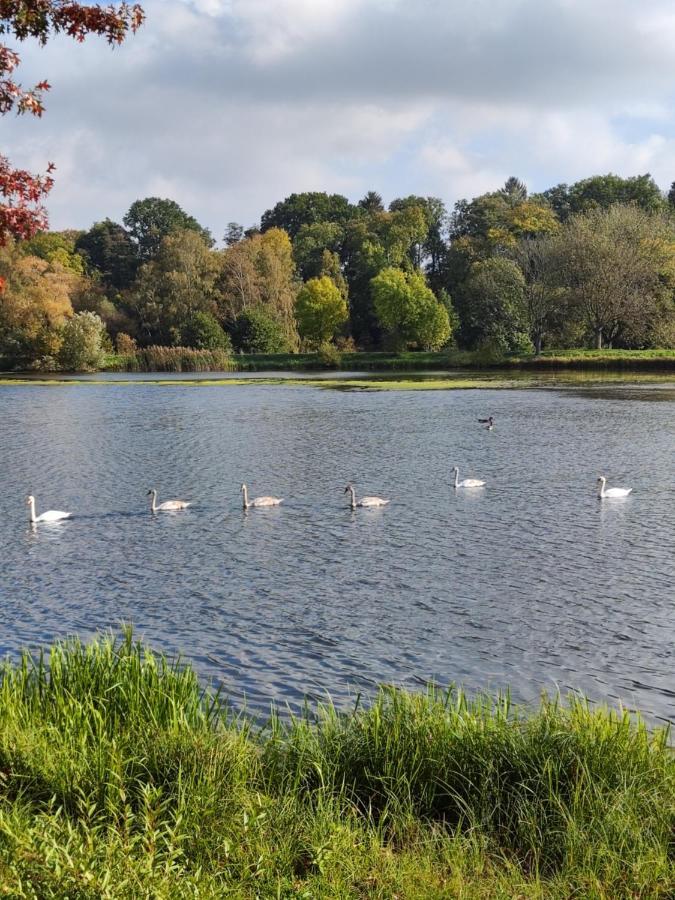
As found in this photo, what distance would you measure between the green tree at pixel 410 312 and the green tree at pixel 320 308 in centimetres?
894

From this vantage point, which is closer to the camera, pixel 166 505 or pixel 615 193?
pixel 166 505

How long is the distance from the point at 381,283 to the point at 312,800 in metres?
95.7

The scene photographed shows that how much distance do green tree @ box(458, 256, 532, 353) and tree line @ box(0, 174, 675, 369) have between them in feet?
0.53

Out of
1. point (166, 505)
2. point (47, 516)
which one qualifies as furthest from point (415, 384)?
point (47, 516)

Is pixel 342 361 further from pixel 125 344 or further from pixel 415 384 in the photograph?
pixel 415 384

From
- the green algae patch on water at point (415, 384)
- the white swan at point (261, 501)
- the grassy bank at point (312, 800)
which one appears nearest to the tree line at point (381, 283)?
the green algae patch on water at point (415, 384)

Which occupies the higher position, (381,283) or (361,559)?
(381,283)

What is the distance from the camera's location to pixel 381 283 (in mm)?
99875

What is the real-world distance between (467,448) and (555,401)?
67.1 ft

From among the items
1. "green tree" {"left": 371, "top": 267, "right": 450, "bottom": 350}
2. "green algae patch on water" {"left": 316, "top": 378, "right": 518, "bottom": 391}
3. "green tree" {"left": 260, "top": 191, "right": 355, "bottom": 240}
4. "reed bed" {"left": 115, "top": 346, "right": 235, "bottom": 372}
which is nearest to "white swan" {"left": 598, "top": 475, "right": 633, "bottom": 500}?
"green algae patch on water" {"left": 316, "top": 378, "right": 518, "bottom": 391}

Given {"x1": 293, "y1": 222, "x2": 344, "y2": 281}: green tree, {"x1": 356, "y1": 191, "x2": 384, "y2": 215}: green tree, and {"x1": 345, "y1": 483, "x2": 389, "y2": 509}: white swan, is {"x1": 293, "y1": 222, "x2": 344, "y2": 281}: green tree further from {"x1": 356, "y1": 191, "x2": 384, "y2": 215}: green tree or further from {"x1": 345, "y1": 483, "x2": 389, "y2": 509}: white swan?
{"x1": 345, "y1": 483, "x2": 389, "y2": 509}: white swan

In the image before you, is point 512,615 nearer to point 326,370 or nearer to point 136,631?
point 136,631

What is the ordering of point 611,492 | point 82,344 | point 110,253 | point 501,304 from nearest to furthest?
point 611,492
point 501,304
point 82,344
point 110,253

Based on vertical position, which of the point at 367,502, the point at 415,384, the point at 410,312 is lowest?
the point at 367,502
